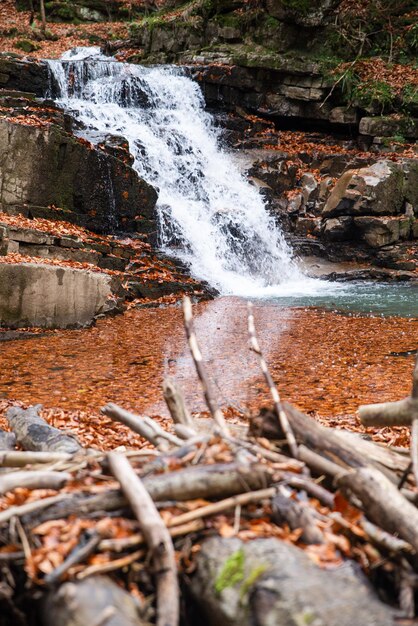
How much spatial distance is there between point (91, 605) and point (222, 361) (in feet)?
21.3

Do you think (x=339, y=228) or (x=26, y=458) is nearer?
(x=26, y=458)

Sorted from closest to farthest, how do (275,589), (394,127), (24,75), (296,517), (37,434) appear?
(275,589), (296,517), (37,434), (24,75), (394,127)

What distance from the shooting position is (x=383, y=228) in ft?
56.7

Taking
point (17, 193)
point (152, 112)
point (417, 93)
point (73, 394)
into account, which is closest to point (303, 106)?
point (417, 93)

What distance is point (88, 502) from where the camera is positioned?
243cm

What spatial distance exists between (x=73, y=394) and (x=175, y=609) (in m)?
5.06

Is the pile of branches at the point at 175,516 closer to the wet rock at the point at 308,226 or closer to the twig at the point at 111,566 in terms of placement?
the twig at the point at 111,566

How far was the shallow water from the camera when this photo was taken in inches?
271

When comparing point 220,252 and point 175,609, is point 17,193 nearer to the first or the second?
point 220,252

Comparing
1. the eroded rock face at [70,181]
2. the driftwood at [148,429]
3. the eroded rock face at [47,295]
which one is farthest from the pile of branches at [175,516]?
the eroded rock face at [70,181]

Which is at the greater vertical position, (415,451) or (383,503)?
(415,451)

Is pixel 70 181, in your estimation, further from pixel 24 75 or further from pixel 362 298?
pixel 362 298

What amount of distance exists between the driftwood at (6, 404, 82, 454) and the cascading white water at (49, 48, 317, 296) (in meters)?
10.2

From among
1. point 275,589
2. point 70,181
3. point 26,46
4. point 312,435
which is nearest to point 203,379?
point 312,435
